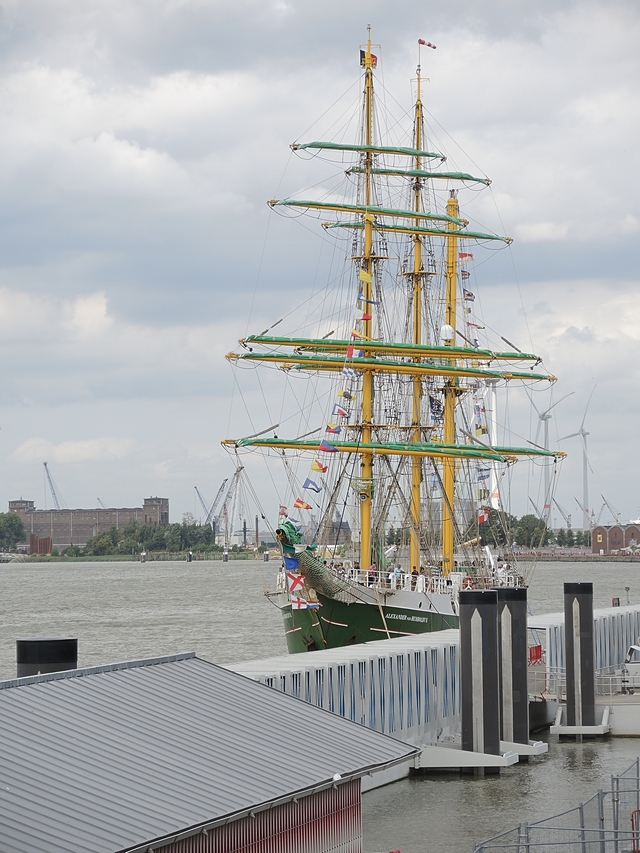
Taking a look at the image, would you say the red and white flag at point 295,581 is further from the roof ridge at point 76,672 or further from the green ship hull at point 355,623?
the roof ridge at point 76,672

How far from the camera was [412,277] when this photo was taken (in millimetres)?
60656

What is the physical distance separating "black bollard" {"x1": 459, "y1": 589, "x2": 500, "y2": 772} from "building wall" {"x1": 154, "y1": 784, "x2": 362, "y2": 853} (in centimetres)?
1083

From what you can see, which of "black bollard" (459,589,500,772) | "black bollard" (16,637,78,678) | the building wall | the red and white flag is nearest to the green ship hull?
the red and white flag

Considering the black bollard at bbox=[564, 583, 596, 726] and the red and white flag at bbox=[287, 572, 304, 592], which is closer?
the black bollard at bbox=[564, 583, 596, 726]

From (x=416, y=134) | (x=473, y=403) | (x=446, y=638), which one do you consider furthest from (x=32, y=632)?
(x=446, y=638)

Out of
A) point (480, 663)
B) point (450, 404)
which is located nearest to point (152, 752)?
point (480, 663)

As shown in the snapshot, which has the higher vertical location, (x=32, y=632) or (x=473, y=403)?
(x=473, y=403)

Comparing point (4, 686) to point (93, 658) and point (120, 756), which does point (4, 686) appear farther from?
point (93, 658)

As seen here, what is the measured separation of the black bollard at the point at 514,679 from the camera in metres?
27.8

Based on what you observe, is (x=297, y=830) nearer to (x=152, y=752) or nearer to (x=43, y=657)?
(x=152, y=752)

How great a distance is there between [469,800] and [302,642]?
25.5 metres

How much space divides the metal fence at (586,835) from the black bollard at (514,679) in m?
7.44

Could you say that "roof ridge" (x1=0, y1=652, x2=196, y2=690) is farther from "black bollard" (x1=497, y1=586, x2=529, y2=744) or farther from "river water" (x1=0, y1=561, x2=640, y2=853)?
"black bollard" (x1=497, y1=586, x2=529, y2=744)

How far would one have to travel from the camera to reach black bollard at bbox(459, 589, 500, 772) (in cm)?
2603
